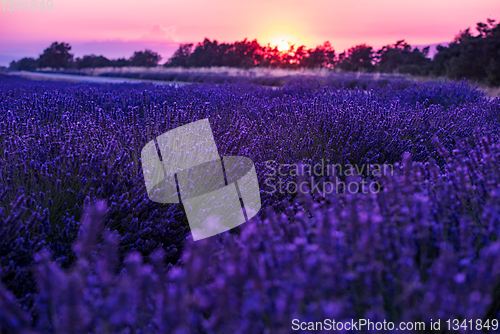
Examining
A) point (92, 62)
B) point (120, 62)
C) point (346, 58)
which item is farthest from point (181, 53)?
point (346, 58)

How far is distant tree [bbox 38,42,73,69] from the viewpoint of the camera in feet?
164

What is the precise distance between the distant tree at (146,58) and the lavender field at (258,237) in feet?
171

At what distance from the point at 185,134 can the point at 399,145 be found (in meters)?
1.72

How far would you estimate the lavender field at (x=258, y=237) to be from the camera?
0.87 meters

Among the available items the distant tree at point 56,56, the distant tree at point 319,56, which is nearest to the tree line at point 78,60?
the distant tree at point 56,56

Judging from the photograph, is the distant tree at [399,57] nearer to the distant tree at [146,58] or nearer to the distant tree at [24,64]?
the distant tree at [146,58]

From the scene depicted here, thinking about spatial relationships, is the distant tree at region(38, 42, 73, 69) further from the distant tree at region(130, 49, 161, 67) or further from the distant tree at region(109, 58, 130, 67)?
the distant tree at region(130, 49, 161, 67)

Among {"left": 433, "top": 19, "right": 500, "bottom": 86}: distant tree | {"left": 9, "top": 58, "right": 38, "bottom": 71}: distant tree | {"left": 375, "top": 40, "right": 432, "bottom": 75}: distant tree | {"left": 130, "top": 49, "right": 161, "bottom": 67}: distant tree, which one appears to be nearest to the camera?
{"left": 433, "top": 19, "right": 500, "bottom": 86}: distant tree

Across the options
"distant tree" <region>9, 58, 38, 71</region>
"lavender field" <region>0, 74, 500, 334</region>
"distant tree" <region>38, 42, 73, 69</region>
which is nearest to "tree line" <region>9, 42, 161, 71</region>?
"distant tree" <region>38, 42, 73, 69</region>

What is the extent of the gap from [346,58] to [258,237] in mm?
42156

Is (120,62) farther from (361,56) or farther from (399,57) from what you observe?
(399,57)

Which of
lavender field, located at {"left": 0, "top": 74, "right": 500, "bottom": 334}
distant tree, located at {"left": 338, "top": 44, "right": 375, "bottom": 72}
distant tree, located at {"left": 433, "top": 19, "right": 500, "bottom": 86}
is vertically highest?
distant tree, located at {"left": 338, "top": 44, "right": 375, "bottom": 72}

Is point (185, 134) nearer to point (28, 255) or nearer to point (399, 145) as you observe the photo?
point (28, 255)

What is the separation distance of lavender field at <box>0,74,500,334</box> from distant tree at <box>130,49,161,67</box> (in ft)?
171
